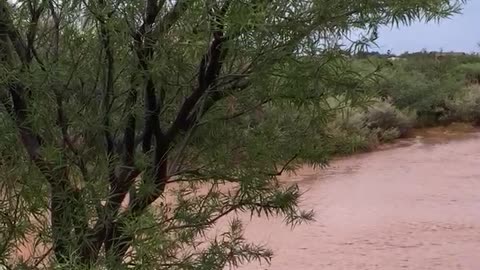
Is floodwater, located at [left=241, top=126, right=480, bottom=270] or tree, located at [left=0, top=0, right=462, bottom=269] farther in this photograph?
floodwater, located at [left=241, top=126, right=480, bottom=270]

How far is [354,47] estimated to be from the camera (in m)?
1.67

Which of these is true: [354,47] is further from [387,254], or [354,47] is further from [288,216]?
[387,254]

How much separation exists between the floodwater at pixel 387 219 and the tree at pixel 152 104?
217 centimetres

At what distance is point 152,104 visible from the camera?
1896mm

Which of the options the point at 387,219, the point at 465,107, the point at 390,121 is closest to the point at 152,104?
the point at 387,219

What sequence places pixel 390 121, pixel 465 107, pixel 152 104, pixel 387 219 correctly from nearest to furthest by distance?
1. pixel 152 104
2. pixel 387 219
3. pixel 390 121
4. pixel 465 107

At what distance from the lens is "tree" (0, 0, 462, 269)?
1.61 metres

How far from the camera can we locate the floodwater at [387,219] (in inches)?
256

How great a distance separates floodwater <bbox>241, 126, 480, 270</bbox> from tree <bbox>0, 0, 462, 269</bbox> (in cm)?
217

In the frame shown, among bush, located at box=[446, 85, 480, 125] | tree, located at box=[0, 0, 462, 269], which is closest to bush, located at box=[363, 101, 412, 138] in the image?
bush, located at box=[446, 85, 480, 125]

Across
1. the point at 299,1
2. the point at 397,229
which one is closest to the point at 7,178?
the point at 299,1

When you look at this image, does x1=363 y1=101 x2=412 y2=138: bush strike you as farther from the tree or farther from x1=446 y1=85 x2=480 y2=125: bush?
the tree

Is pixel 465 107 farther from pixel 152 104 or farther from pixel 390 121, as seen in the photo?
pixel 152 104

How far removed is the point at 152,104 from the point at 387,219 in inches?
254
